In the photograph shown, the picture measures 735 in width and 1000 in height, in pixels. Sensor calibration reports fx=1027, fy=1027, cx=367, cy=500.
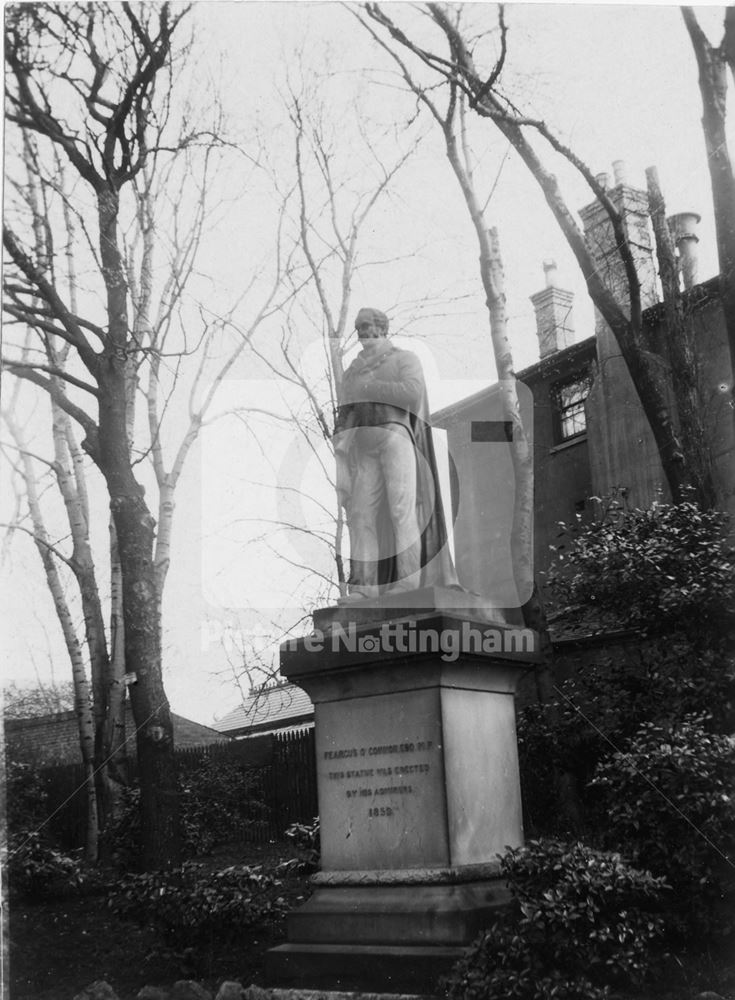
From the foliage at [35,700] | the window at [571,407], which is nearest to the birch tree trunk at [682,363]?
the window at [571,407]

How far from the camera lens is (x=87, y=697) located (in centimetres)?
1301

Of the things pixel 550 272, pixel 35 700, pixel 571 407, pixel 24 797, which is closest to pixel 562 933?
pixel 24 797

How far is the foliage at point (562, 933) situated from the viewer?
5.38 metres

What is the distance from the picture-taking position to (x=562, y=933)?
5.57 metres

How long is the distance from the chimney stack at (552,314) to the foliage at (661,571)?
14.9 meters

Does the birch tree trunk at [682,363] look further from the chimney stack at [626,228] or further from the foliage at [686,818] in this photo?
the foliage at [686,818]

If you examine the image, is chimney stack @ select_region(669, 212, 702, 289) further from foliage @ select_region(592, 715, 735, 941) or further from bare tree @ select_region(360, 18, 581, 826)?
foliage @ select_region(592, 715, 735, 941)

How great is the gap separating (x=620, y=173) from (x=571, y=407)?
4511 mm

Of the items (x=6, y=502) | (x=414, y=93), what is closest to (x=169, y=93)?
(x=414, y=93)

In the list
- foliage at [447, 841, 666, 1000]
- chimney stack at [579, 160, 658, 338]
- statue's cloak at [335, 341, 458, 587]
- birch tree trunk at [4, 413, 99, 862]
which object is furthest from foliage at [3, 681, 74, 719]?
chimney stack at [579, 160, 658, 338]

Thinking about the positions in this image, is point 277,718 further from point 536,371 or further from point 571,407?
point 536,371

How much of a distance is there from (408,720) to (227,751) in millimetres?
8656

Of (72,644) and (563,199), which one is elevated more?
(563,199)

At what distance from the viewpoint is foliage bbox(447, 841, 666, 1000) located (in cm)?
538
